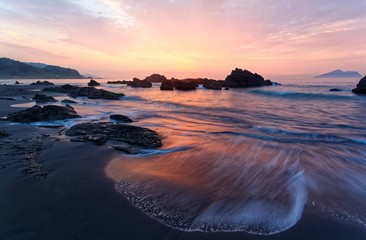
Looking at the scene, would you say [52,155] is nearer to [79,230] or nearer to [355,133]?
[79,230]

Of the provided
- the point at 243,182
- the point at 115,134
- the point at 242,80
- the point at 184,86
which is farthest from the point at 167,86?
the point at 243,182

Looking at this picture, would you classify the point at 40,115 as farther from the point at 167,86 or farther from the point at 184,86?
the point at 184,86

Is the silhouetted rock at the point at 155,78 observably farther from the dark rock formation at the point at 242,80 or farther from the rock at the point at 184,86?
the rock at the point at 184,86

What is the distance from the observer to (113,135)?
858 centimetres

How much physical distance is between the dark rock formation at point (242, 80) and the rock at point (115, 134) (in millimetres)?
61988

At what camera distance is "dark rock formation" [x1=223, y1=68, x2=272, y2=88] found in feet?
226

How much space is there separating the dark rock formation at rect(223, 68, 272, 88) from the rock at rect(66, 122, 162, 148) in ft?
203

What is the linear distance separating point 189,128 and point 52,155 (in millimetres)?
6723

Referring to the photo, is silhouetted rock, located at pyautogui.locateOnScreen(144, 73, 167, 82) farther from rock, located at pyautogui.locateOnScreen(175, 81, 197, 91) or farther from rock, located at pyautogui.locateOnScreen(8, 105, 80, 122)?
rock, located at pyautogui.locateOnScreen(8, 105, 80, 122)

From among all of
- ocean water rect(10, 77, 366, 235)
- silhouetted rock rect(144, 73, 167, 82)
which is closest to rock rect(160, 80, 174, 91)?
ocean water rect(10, 77, 366, 235)

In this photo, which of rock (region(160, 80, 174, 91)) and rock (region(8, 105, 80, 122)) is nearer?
rock (region(8, 105, 80, 122))

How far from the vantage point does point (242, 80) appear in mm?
69562

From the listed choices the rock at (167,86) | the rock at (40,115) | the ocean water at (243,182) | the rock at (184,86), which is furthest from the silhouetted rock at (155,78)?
the ocean water at (243,182)

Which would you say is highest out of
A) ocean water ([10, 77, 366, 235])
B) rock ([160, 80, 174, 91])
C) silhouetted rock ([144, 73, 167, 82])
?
silhouetted rock ([144, 73, 167, 82])
